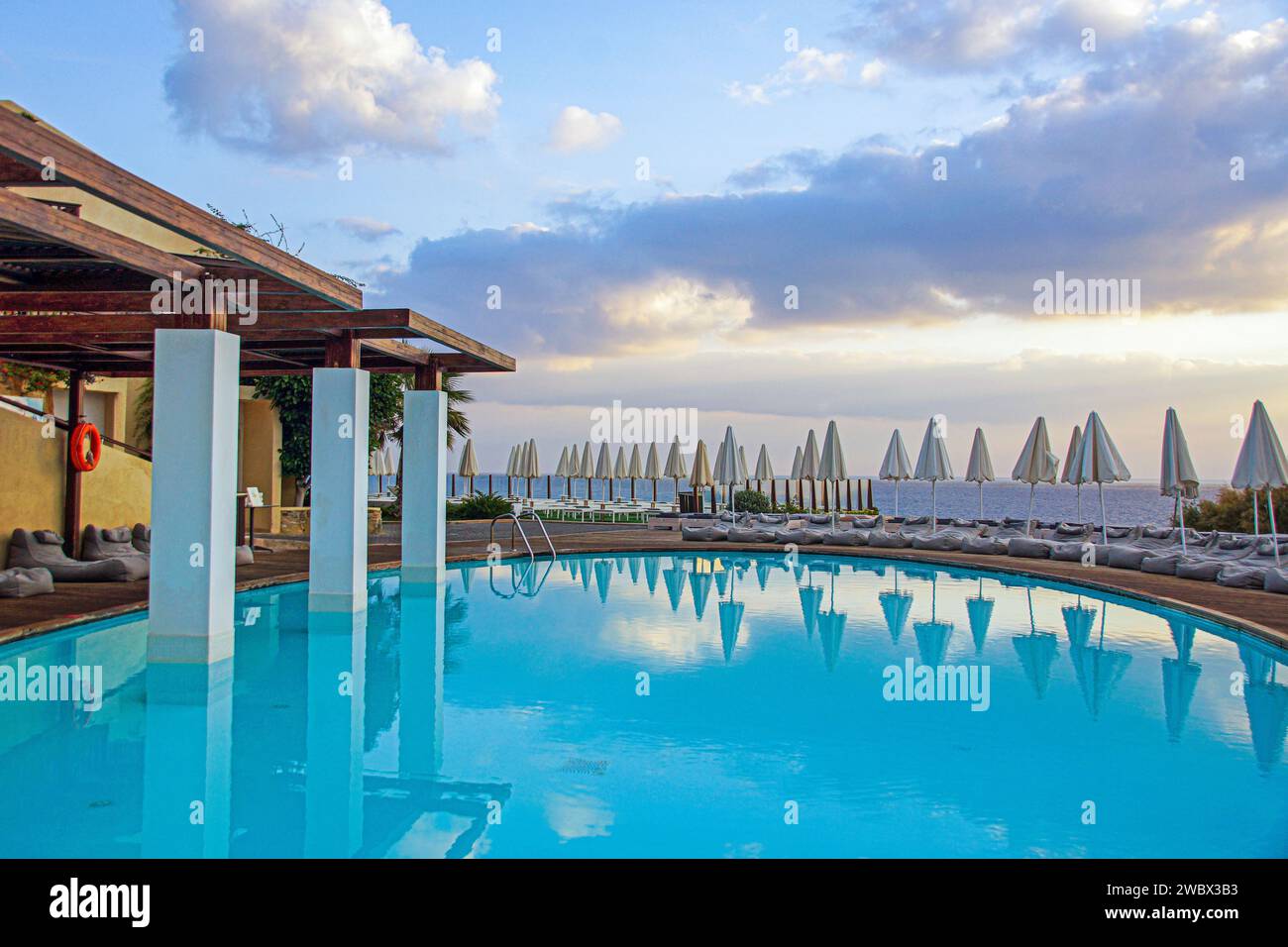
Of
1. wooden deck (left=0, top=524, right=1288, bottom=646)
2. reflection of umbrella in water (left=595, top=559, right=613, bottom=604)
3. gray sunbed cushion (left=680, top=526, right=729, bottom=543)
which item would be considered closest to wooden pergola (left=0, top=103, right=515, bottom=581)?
wooden deck (left=0, top=524, right=1288, bottom=646)

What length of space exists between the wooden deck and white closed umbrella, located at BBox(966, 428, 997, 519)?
2.23 metres

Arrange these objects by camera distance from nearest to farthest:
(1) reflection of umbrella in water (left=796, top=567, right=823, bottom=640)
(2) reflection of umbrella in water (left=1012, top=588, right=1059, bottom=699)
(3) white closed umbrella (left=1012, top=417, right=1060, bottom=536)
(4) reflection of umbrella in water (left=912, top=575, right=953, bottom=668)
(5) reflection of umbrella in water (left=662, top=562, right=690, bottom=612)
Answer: (2) reflection of umbrella in water (left=1012, top=588, right=1059, bottom=699) < (4) reflection of umbrella in water (left=912, top=575, right=953, bottom=668) < (1) reflection of umbrella in water (left=796, top=567, right=823, bottom=640) < (5) reflection of umbrella in water (left=662, top=562, right=690, bottom=612) < (3) white closed umbrella (left=1012, top=417, right=1060, bottom=536)

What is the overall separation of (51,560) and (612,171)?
922 cm

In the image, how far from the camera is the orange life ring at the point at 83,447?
11366 mm

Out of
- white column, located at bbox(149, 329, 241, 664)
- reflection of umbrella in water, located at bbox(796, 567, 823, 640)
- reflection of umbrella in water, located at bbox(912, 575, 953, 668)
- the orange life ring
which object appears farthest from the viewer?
the orange life ring

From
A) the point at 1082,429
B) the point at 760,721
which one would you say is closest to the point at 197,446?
the point at 760,721

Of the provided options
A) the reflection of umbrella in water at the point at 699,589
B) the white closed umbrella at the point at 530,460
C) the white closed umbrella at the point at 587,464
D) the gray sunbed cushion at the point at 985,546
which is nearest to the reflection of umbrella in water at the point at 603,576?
the reflection of umbrella in water at the point at 699,589

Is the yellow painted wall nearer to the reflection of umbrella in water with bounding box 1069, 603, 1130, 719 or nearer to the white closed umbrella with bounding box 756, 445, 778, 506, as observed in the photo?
the reflection of umbrella in water with bounding box 1069, 603, 1130, 719

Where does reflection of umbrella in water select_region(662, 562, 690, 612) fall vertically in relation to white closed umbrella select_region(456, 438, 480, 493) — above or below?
below

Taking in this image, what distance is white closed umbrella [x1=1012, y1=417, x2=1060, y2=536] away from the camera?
52.6 feet

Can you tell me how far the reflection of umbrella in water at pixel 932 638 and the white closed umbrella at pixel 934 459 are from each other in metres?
6.96

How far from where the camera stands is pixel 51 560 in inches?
415

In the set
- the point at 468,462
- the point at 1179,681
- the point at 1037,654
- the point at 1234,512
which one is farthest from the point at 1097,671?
the point at 468,462

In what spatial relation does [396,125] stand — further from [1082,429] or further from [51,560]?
[1082,429]
